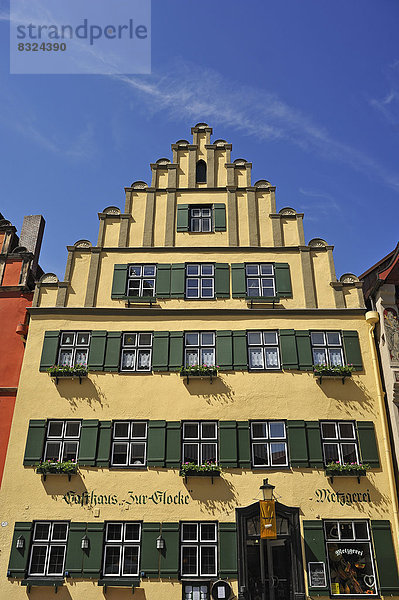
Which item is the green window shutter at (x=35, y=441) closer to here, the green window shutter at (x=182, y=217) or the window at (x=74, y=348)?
the window at (x=74, y=348)

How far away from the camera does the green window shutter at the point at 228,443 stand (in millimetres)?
15320

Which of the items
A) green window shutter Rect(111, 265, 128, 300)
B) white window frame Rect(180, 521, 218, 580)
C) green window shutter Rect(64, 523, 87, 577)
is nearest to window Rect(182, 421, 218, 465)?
white window frame Rect(180, 521, 218, 580)

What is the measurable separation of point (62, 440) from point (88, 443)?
91 centimetres

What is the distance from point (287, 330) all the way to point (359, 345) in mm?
2430

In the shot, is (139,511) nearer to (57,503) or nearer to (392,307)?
(57,503)

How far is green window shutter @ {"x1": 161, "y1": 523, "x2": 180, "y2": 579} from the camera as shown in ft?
46.8

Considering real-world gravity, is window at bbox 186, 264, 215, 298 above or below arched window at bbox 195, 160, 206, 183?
below

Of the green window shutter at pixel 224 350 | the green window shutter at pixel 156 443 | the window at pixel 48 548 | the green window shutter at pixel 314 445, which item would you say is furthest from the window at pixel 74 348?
the green window shutter at pixel 314 445

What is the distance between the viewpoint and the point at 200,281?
718 inches

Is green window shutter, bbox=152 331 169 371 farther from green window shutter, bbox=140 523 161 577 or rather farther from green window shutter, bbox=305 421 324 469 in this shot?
green window shutter, bbox=305 421 324 469

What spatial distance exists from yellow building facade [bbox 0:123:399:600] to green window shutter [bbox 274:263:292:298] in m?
0.08

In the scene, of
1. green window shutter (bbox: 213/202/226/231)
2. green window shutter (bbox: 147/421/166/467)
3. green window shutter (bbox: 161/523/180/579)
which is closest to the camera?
green window shutter (bbox: 161/523/180/579)

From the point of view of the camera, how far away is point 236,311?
1742 centimetres

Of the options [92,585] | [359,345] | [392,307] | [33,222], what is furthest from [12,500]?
[392,307]
